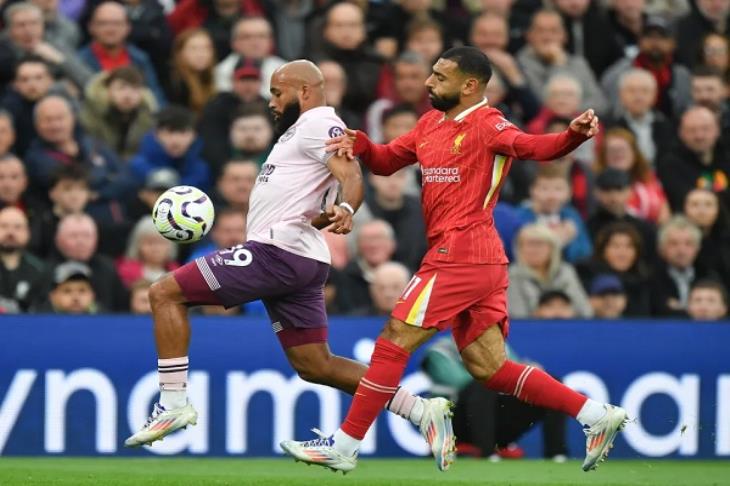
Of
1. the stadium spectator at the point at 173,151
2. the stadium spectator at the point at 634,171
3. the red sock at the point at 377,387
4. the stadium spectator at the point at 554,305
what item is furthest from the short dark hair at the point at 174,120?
the red sock at the point at 377,387

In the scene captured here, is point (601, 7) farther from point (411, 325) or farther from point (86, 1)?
point (411, 325)

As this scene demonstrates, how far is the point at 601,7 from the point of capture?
18578 mm

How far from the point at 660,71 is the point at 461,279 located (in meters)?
8.43

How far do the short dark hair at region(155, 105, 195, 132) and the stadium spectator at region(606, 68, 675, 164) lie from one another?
4.33 meters

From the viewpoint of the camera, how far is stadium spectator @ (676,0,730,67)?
731 inches

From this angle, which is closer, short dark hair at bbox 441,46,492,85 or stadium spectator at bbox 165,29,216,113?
short dark hair at bbox 441,46,492,85

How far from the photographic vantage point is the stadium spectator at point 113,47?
16141 mm

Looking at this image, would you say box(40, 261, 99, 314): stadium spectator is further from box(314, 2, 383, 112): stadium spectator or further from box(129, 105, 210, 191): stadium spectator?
box(314, 2, 383, 112): stadium spectator

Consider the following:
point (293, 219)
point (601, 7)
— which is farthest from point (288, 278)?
point (601, 7)

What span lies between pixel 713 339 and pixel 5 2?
7462mm

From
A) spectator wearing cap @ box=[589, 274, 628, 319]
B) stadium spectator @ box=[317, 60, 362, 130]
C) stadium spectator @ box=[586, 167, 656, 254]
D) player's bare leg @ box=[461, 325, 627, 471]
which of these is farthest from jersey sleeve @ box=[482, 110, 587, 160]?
stadium spectator @ box=[586, 167, 656, 254]

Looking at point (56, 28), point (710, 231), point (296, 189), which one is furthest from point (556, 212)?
point (296, 189)

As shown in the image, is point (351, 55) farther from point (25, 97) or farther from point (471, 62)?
point (471, 62)

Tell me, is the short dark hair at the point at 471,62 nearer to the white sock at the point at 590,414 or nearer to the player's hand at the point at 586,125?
the player's hand at the point at 586,125
